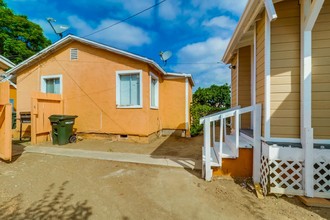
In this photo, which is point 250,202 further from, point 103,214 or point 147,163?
point 147,163

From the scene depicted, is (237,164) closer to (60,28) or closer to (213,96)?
(60,28)

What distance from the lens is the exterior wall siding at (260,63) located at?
355 cm

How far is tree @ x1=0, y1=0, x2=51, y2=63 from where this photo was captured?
19.4 m

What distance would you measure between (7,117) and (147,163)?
401 centimetres

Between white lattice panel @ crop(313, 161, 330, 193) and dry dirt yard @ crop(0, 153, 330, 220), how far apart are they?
0.46 meters

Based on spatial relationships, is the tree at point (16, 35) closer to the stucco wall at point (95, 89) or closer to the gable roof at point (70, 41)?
the gable roof at point (70, 41)

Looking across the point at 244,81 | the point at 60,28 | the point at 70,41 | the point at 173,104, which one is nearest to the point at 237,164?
the point at 244,81

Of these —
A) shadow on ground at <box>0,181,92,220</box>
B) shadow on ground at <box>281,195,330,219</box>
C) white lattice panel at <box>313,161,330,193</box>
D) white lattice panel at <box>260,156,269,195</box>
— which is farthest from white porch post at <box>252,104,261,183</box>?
shadow on ground at <box>0,181,92,220</box>

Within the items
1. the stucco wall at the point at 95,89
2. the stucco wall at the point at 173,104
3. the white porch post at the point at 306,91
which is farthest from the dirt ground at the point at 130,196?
the stucco wall at the point at 173,104

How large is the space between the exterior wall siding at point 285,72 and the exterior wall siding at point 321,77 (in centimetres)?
27

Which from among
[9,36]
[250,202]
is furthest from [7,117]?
[9,36]

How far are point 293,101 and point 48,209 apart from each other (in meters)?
4.53

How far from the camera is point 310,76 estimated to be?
3.11m

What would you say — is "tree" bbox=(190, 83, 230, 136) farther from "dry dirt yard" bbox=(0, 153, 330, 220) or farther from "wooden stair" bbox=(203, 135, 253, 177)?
"dry dirt yard" bbox=(0, 153, 330, 220)
